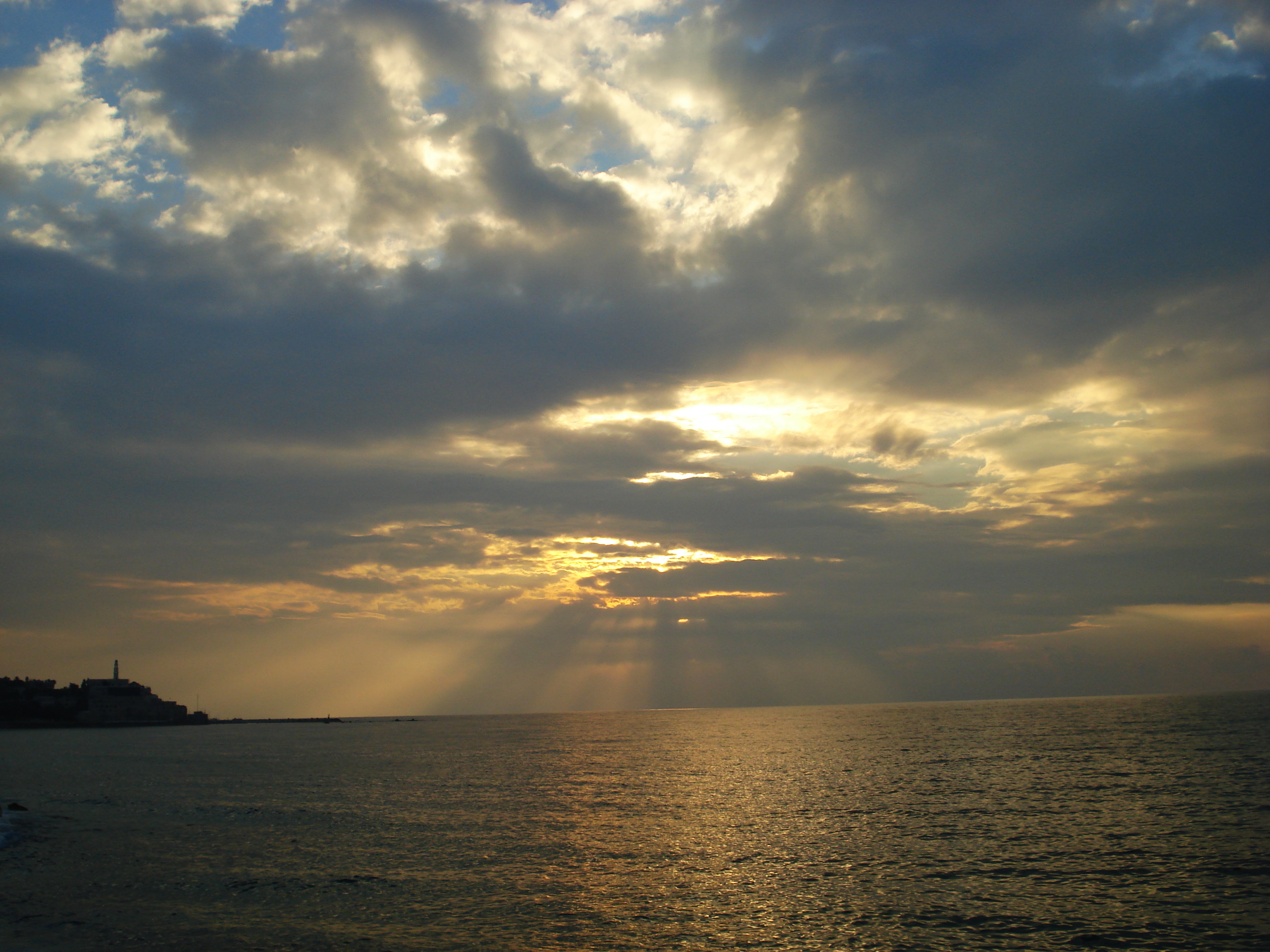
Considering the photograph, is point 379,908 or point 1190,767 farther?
point 1190,767

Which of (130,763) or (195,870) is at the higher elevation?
(195,870)

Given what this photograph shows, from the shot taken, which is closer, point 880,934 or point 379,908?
point 880,934

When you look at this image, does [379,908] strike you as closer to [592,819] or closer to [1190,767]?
[592,819]

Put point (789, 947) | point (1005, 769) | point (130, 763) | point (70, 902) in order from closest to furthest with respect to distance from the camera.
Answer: point (789, 947) < point (70, 902) < point (1005, 769) < point (130, 763)

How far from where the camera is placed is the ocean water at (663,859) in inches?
1111

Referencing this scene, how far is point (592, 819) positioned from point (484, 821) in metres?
7.37

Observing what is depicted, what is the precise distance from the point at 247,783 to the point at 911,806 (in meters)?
65.8

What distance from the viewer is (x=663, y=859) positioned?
40.8 metres

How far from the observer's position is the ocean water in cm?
2822

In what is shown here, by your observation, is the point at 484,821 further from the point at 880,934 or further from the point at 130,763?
the point at 130,763

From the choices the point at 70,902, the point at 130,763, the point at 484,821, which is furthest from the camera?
the point at 130,763

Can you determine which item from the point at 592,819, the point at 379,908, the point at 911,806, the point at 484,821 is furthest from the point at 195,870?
the point at 911,806

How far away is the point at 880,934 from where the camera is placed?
27719 mm

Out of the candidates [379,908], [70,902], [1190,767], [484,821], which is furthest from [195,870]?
[1190,767]
